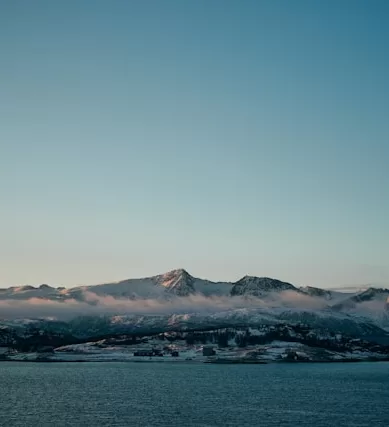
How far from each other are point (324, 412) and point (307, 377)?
85.1 meters

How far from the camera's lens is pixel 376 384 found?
166750mm

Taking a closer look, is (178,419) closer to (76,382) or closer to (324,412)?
(324,412)

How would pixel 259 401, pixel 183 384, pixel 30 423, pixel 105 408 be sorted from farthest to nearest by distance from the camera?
pixel 183 384 < pixel 259 401 < pixel 105 408 < pixel 30 423

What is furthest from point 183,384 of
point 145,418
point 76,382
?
point 145,418

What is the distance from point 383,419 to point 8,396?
77.7 metres

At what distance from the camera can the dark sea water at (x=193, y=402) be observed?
97.9m

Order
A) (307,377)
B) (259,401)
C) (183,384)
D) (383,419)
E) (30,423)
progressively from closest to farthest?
(30,423) < (383,419) < (259,401) < (183,384) < (307,377)

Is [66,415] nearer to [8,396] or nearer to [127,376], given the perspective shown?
[8,396]

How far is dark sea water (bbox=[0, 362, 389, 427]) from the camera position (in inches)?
3856

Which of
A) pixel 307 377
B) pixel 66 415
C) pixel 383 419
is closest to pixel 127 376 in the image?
pixel 307 377

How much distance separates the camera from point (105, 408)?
363ft

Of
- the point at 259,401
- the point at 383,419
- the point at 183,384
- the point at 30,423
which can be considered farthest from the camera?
the point at 183,384

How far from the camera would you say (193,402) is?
121 metres

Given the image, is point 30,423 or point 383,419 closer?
point 30,423
